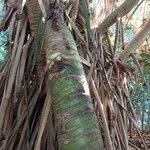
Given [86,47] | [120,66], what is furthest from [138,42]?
[86,47]

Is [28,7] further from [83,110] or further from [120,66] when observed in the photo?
[83,110]

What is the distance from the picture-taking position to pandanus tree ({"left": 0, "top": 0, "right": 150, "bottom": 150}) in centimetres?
69

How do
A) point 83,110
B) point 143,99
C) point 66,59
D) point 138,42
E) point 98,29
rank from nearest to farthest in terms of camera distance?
point 83,110 → point 66,59 → point 98,29 → point 138,42 → point 143,99

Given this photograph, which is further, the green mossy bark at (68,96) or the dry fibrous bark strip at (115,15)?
the dry fibrous bark strip at (115,15)

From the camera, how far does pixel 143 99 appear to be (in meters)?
4.84

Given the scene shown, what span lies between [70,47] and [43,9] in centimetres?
16

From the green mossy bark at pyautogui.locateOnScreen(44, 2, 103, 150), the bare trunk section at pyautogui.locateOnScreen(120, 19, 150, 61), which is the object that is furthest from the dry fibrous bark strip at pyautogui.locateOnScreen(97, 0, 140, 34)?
the green mossy bark at pyautogui.locateOnScreen(44, 2, 103, 150)

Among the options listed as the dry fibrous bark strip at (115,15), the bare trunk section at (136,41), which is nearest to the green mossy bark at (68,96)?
the dry fibrous bark strip at (115,15)

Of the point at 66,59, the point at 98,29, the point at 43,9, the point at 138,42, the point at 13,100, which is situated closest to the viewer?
the point at 66,59

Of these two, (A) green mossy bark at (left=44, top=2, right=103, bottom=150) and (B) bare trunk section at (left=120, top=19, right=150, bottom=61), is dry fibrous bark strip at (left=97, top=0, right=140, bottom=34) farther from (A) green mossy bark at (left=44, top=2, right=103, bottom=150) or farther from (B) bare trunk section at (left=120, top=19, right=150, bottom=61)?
(A) green mossy bark at (left=44, top=2, right=103, bottom=150)

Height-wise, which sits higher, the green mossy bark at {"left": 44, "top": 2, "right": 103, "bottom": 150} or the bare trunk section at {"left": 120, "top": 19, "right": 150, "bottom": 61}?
the bare trunk section at {"left": 120, "top": 19, "right": 150, "bottom": 61}

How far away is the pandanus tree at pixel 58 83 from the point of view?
687 millimetres

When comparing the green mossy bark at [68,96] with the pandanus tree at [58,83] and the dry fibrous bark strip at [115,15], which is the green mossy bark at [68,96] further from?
the dry fibrous bark strip at [115,15]

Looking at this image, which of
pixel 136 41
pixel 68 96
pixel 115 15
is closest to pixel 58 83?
pixel 68 96
